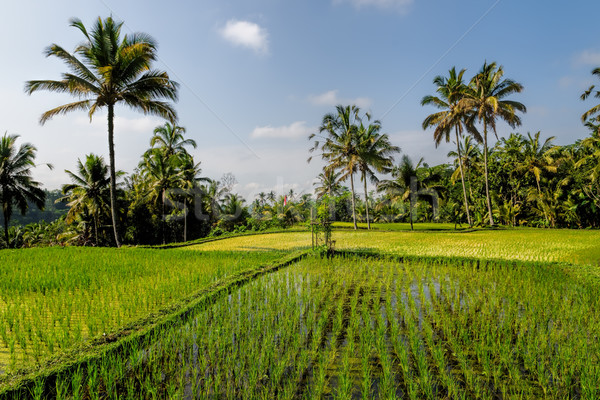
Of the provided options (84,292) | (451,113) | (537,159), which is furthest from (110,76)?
(537,159)

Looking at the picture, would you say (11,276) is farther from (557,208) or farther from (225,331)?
(557,208)

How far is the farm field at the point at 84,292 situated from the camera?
338cm

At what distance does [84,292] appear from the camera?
534cm

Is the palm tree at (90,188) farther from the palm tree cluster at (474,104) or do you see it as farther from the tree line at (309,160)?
the palm tree cluster at (474,104)

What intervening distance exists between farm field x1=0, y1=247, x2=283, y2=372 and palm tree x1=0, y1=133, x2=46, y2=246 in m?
12.4

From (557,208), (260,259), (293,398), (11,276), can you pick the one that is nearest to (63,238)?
(11,276)

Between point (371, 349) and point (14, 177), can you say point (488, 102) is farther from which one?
point (14, 177)

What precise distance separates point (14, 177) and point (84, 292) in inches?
750

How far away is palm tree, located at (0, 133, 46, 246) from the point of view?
18.7 meters

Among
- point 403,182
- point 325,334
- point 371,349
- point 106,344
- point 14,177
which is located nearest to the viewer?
point 106,344

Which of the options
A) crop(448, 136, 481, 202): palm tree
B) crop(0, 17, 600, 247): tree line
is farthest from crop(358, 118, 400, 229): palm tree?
crop(448, 136, 481, 202): palm tree

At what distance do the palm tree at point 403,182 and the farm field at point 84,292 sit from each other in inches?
644

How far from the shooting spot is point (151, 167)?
21.8m

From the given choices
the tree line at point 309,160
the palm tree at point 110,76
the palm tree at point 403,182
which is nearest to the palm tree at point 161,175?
the tree line at point 309,160
